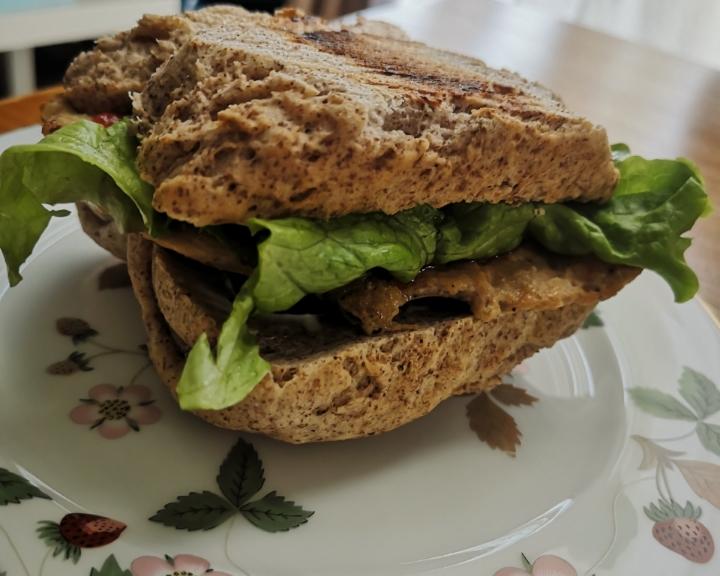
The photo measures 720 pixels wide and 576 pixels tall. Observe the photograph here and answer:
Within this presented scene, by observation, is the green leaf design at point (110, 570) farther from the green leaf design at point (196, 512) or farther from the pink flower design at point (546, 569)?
the pink flower design at point (546, 569)

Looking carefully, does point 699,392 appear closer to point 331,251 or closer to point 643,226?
point 643,226

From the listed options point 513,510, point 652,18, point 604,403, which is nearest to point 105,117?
point 513,510

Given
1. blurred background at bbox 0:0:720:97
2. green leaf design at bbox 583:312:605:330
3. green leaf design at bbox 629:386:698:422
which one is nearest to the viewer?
green leaf design at bbox 629:386:698:422

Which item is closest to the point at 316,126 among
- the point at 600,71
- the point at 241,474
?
the point at 241,474

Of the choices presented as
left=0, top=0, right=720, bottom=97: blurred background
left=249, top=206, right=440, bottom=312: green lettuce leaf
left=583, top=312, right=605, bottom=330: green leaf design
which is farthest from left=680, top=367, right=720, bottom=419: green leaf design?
left=0, top=0, right=720, bottom=97: blurred background

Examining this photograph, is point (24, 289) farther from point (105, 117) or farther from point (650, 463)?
point (650, 463)

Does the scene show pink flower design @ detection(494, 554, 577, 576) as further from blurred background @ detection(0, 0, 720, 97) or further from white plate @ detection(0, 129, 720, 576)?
blurred background @ detection(0, 0, 720, 97)
